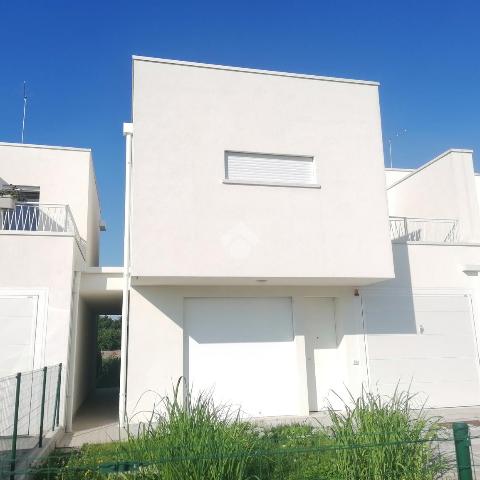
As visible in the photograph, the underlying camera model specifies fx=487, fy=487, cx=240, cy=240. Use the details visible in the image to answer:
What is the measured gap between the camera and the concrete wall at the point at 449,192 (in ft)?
42.5

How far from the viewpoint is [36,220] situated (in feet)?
39.6

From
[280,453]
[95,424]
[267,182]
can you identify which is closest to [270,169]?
[267,182]

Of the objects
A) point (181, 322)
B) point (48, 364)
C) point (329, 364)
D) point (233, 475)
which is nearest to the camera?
point (233, 475)

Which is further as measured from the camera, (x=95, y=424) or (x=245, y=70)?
(x=245, y=70)

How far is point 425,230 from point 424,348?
381cm

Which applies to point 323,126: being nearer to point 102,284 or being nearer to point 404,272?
point 404,272

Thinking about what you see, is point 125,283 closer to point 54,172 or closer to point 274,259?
point 274,259

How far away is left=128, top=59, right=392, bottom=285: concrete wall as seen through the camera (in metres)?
9.52

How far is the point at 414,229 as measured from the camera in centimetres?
1390

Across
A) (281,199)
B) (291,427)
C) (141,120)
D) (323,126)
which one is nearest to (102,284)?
(141,120)

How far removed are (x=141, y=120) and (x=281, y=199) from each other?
3.24m

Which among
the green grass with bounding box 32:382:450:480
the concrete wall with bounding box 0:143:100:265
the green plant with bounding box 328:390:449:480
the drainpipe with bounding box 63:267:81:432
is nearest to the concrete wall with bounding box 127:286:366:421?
the drainpipe with bounding box 63:267:81:432

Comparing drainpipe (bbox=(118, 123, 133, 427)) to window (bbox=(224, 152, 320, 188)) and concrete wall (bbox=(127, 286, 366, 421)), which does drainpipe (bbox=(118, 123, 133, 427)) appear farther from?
window (bbox=(224, 152, 320, 188))

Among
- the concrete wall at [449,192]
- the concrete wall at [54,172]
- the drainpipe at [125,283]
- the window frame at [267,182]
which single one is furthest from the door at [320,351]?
the concrete wall at [54,172]
